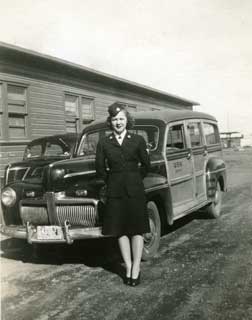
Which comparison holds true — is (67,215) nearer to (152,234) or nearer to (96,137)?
(152,234)

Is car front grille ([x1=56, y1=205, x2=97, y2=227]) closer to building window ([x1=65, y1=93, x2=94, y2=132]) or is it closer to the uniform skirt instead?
the uniform skirt


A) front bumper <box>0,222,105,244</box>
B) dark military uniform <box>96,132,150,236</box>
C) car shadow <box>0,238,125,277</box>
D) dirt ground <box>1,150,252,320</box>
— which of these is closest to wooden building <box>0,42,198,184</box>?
car shadow <box>0,238,125,277</box>

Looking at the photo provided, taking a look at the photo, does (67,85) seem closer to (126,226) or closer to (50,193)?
(50,193)

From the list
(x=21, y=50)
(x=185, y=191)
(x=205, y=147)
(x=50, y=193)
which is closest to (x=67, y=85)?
(x=21, y=50)

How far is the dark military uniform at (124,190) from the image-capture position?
174 inches

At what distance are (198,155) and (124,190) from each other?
320 cm

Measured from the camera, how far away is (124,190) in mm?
4410

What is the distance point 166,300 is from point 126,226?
0.83 m

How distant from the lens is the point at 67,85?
14852mm

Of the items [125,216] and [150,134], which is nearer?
[125,216]

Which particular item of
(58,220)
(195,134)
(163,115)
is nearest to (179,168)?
(163,115)

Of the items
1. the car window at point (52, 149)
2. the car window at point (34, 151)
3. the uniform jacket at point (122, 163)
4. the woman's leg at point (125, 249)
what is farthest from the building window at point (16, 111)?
the woman's leg at point (125, 249)

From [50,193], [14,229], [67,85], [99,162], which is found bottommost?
[14,229]

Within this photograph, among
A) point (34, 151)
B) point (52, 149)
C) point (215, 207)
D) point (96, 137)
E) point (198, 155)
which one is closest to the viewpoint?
point (96, 137)
